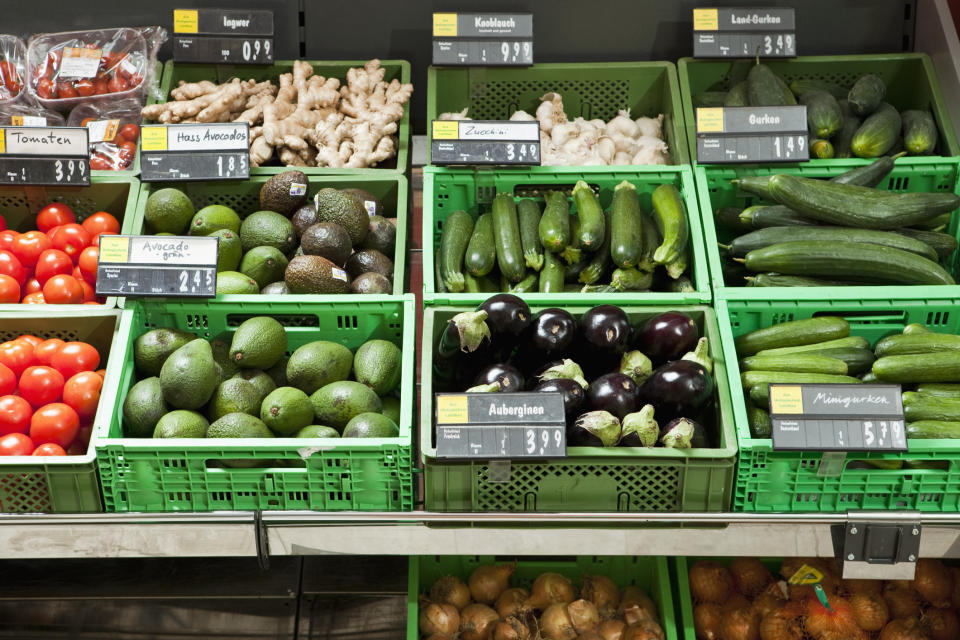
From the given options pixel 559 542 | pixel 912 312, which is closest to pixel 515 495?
pixel 559 542

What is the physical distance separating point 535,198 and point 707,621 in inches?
45.6

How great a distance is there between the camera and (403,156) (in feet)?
8.86

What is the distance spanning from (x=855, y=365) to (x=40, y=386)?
5.82ft

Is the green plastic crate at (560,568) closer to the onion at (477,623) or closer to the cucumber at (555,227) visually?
the onion at (477,623)

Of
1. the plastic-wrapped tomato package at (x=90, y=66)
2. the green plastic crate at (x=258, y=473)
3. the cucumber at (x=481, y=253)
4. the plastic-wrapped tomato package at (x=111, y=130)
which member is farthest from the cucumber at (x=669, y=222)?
the plastic-wrapped tomato package at (x=90, y=66)

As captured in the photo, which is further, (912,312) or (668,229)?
(668,229)

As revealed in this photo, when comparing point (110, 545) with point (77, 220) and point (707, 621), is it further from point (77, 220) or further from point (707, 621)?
point (707, 621)

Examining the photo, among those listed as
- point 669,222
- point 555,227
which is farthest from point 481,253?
point 669,222

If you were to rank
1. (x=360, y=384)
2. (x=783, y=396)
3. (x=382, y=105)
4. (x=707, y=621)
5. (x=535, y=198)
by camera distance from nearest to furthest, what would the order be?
(x=783, y=396), (x=360, y=384), (x=707, y=621), (x=535, y=198), (x=382, y=105)

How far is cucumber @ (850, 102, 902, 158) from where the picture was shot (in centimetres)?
251

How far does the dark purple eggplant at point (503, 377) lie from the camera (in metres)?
1.90

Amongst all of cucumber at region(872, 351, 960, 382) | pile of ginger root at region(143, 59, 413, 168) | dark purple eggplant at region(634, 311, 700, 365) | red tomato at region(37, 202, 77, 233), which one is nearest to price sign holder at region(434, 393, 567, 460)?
dark purple eggplant at region(634, 311, 700, 365)

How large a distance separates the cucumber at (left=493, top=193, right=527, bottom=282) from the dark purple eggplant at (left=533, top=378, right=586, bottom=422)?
468mm

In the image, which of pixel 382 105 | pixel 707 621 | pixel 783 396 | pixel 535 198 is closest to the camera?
pixel 783 396
